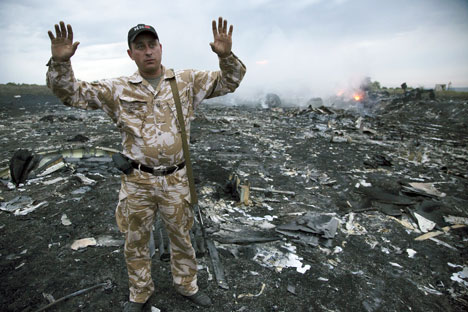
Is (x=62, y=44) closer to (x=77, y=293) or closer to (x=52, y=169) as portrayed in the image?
(x=77, y=293)

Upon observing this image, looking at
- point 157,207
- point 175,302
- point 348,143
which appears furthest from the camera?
point 348,143

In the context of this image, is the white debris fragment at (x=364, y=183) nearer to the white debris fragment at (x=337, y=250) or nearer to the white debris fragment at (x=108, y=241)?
the white debris fragment at (x=337, y=250)

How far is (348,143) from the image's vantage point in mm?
9711

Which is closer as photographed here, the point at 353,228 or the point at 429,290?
the point at 429,290

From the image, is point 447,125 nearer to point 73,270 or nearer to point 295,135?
point 295,135

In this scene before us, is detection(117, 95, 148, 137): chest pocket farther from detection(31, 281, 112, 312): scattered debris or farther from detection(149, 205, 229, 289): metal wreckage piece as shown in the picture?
detection(31, 281, 112, 312): scattered debris

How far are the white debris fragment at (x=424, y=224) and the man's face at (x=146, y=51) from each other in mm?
4724

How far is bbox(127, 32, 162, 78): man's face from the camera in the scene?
2084 mm

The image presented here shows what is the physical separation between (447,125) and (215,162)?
14.4m

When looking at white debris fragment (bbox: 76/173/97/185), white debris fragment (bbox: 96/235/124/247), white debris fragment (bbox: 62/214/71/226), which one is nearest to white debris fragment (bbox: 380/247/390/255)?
white debris fragment (bbox: 96/235/124/247)

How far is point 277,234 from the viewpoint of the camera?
12.8 feet

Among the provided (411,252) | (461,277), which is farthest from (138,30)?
(461,277)

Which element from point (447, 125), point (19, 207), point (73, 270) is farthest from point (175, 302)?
point (447, 125)

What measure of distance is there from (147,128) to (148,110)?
15 cm
